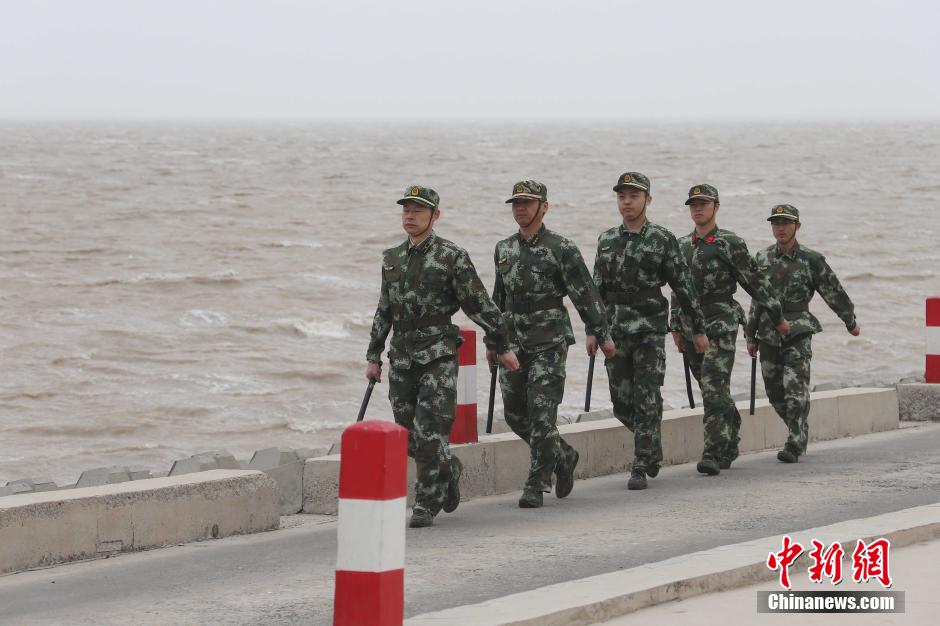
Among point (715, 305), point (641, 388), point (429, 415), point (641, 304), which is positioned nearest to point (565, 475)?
point (641, 388)

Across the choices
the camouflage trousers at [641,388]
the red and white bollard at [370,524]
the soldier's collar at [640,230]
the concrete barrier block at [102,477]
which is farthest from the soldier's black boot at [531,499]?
the red and white bollard at [370,524]

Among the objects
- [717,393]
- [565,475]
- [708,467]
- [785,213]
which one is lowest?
[708,467]

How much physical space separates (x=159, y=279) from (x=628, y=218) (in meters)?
29.9

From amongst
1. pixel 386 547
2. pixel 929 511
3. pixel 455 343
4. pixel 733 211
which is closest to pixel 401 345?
pixel 455 343

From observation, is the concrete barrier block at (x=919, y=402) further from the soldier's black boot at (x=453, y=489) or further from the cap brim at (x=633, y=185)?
the soldier's black boot at (x=453, y=489)

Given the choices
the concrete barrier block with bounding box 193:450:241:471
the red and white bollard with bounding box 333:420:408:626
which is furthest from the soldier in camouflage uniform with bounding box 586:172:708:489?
the red and white bollard with bounding box 333:420:408:626

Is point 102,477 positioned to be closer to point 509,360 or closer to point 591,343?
point 509,360

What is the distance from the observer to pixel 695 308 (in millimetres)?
11336

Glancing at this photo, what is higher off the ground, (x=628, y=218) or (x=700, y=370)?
(x=628, y=218)

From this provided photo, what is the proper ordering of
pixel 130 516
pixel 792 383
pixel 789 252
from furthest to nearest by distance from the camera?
1. pixel 789 252
2. pixel 792 383
3. pixel 130 516

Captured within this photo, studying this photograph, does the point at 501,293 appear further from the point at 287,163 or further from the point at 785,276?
the point at 287,163

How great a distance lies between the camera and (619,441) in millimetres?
12281

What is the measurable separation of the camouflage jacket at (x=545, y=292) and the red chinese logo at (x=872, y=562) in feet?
8.82

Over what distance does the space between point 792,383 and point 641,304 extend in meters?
1.97
